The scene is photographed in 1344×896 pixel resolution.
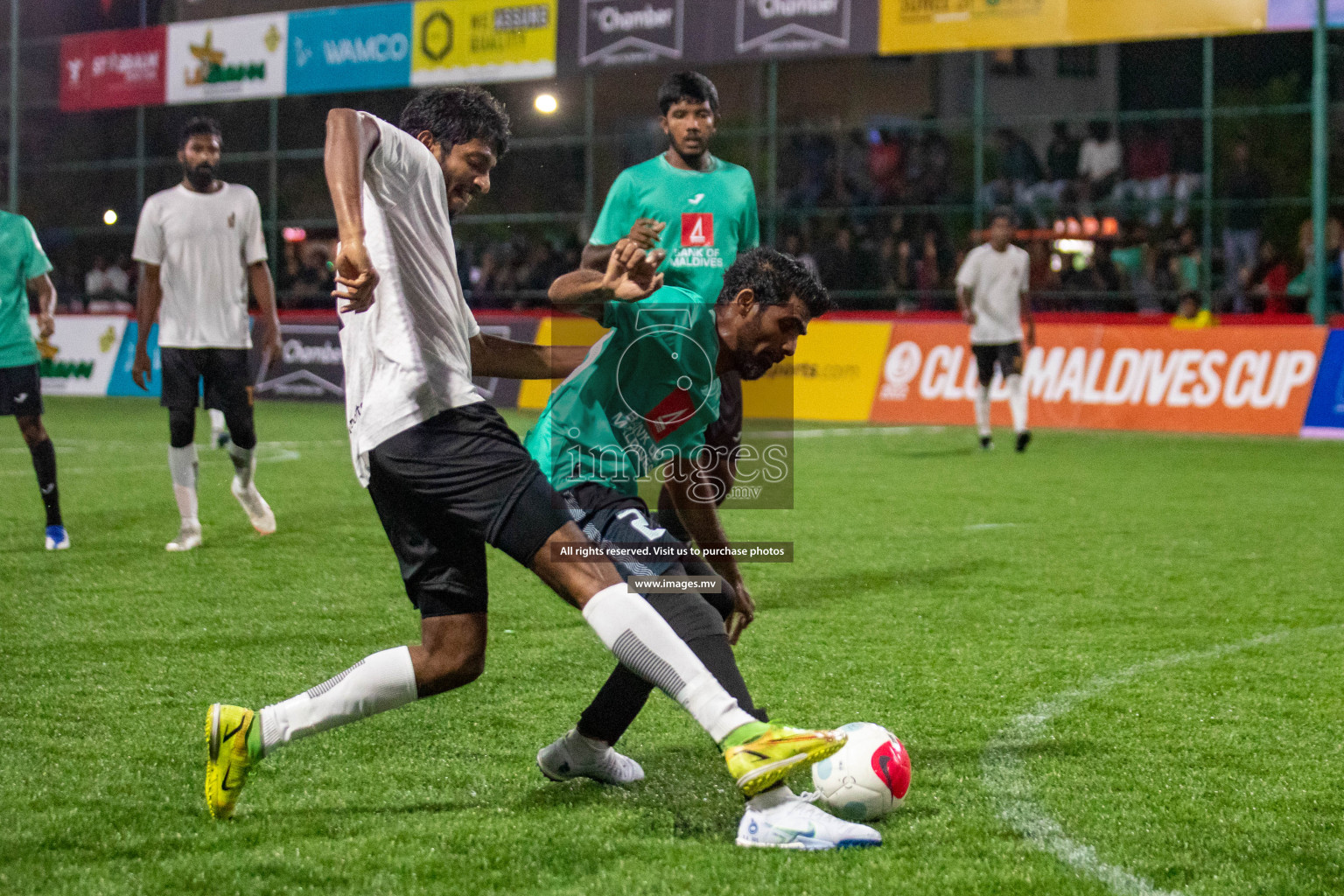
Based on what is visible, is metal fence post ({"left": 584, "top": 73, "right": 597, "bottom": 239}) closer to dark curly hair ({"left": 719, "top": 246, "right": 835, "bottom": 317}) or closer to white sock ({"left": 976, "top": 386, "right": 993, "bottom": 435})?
white sock ({"left": 976, "top": 386, "right": 993, "bottom": 435})

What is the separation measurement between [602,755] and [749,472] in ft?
10.0

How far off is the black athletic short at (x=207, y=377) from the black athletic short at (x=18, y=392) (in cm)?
64

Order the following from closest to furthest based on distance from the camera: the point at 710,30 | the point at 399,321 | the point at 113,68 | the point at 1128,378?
the point at 399,321
the point at 1128,378
the point at 710,30
the point at 113,68

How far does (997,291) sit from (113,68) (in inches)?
709

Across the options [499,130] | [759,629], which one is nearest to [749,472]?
[759,629]

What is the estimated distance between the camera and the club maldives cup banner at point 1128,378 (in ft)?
48.8

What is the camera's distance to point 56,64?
31375mm

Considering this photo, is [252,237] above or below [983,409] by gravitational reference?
above

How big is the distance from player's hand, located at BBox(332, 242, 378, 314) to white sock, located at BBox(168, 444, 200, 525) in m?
5.17

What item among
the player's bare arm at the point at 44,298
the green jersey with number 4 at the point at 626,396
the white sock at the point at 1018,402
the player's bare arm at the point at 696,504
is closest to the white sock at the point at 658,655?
the green jersey with number 4 at the point at 626,396

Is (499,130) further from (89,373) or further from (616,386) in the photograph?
(89,373)

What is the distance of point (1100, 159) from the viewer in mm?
20828

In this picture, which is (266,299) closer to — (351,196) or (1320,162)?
(351,196)

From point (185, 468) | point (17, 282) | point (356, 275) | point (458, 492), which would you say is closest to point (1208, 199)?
point (185, 468)
